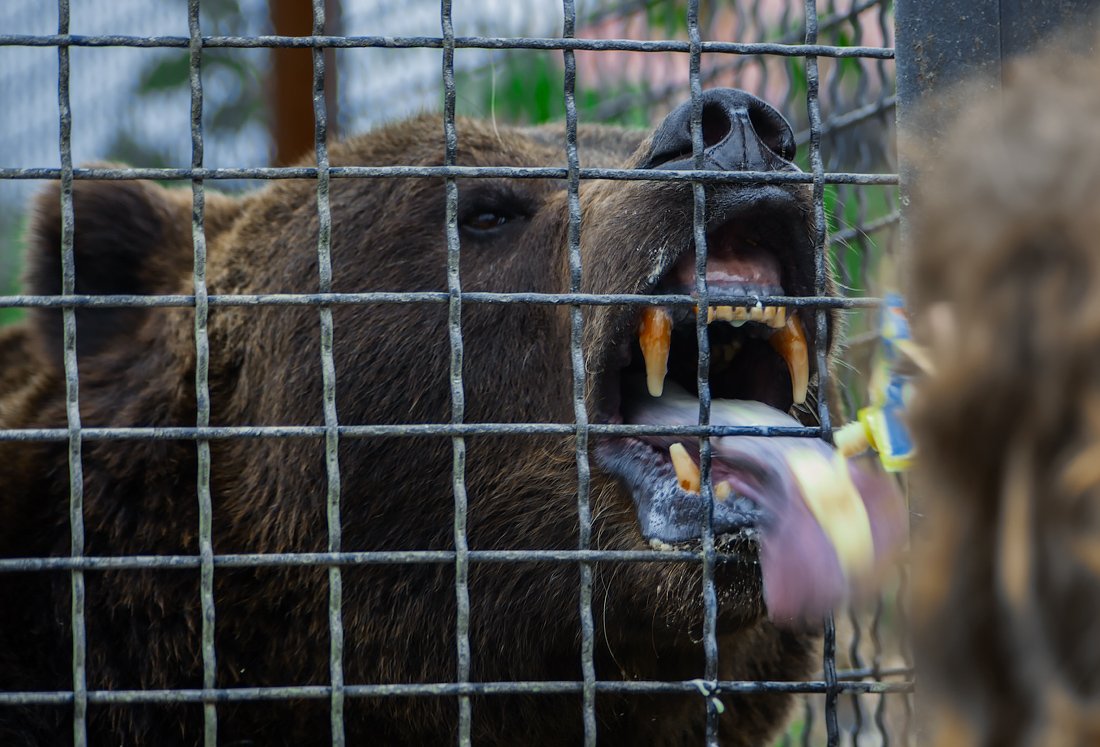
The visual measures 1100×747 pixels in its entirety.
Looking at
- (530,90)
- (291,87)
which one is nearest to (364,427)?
(530,90)

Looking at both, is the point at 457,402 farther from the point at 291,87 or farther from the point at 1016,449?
the point at 291,87

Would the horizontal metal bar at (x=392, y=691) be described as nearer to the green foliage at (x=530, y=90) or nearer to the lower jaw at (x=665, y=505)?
the lower jaw at (x=665, y=505)

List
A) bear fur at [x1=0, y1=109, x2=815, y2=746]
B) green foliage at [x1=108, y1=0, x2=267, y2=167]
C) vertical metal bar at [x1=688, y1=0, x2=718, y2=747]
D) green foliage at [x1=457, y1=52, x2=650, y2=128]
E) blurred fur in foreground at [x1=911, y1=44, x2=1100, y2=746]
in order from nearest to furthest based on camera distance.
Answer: blurred fur in foreground at [x1=911, y1=44, x2=1100, y2=746] → vertical metal bar at [x1=688, y1=0, x2=718, y2=747] → bear fur at [x1=0, y1=109, x2=815, y2=746] → green foliage at [x1=457, y1=52, x2=650, y2=128] → green foliage at [x1=108, y1=0, x2=267, y2=167]

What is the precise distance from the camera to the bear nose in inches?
95.2

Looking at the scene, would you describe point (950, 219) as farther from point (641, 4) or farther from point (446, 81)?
point (641, 4)

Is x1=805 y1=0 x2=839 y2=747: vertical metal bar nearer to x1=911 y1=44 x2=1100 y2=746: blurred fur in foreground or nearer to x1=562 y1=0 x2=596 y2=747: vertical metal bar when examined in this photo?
x1=562 y1=0 x2=596 y2=747: vertical metal bar

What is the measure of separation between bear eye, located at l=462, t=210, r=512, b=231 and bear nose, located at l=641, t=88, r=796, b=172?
0.67 meters

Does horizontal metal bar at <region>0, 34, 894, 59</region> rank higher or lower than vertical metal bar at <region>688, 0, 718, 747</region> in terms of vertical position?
higher

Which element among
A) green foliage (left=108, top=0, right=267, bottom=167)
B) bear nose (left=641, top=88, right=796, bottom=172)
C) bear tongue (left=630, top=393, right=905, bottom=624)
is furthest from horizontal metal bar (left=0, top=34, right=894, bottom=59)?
green foliage (left=108, top=0, right=267, bottom=167)

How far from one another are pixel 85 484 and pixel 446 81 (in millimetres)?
1444

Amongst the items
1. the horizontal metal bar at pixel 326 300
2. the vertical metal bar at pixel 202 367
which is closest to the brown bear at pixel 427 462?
the horizontal metal bar at pixel 326 300

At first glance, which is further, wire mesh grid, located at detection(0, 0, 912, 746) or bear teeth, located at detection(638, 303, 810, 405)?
bear teeth, located at detection(638, 303, 810, 405)

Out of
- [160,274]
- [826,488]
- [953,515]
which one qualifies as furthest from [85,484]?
[953,515]

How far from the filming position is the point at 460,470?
223 centimetres
